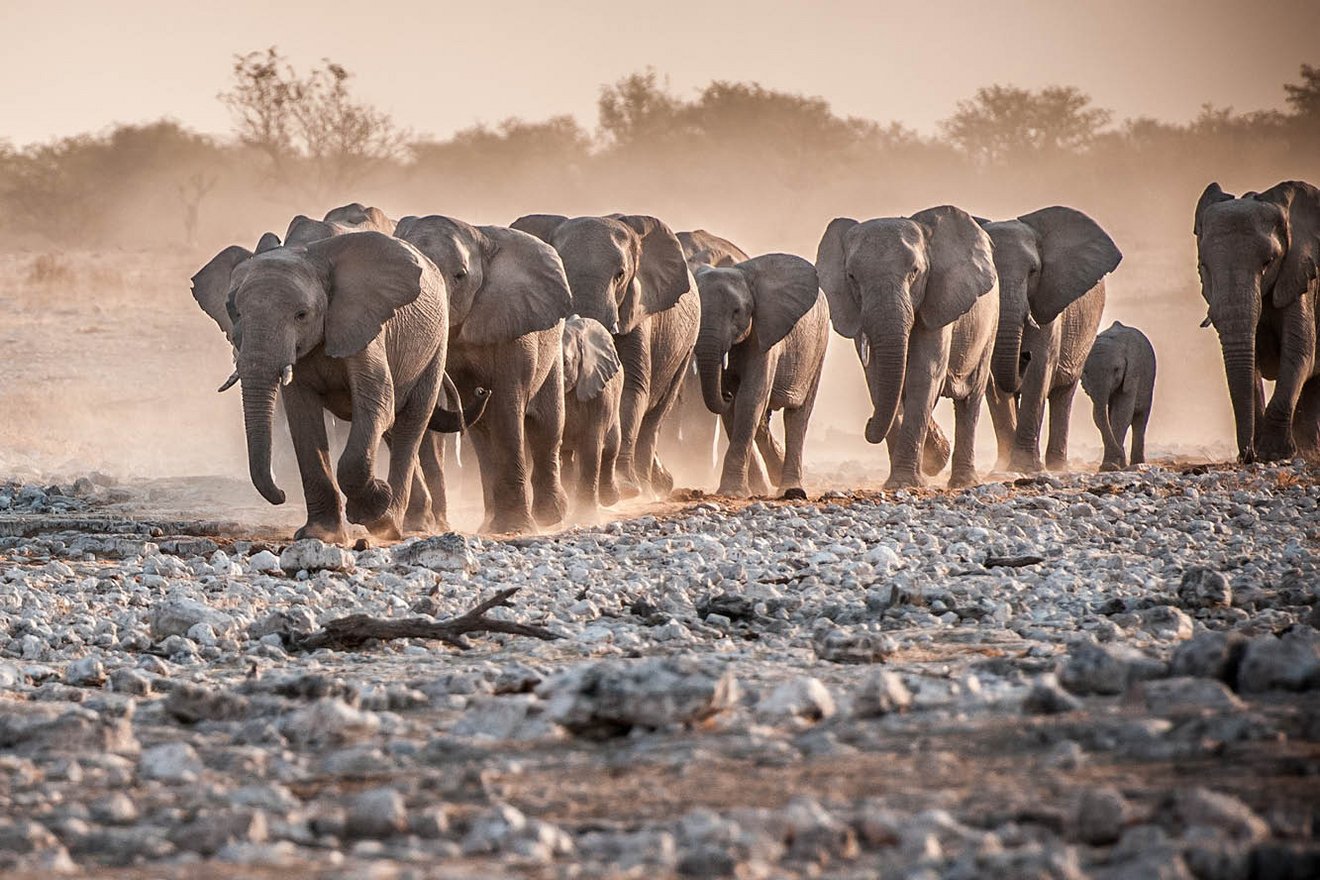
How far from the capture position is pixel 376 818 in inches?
148

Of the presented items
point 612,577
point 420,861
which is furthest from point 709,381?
point 420,861

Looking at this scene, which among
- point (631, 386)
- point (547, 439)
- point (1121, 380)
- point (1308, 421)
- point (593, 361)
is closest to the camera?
point (547, 439)

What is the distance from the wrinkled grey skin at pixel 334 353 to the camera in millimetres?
11305

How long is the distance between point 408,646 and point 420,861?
10.7 ft

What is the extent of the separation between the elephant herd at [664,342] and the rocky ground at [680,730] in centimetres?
351

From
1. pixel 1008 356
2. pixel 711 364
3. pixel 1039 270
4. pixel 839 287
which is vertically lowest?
pixel 711 364

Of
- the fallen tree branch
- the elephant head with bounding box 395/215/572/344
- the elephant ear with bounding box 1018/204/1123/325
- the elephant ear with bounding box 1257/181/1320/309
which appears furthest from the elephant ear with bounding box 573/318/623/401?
the fallen tree branch

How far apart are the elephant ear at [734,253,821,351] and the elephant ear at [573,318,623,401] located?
2347 millimetres

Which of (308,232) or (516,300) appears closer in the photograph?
(516,300)

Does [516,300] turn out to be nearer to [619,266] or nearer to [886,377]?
[619,266]

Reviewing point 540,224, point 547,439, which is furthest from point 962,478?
point 547,439

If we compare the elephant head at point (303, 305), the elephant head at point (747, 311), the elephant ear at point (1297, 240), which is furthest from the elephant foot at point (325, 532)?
the elephant ear at point (1297, 240)

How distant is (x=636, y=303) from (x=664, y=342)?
778mm

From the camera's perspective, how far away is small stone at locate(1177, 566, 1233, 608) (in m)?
7.30
